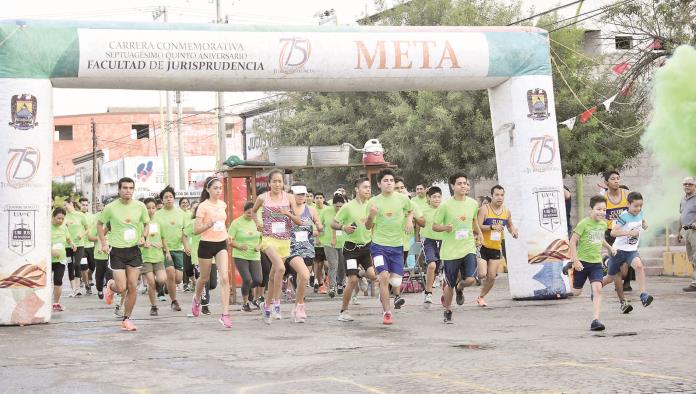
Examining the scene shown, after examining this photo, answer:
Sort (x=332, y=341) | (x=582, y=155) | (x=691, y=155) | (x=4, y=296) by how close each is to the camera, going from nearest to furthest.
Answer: (x=332, y=341) → (x=4, y=296) → (x=691, y=155) → (x=582, y=155)

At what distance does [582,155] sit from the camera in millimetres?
28016

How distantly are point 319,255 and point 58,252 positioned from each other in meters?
4.62

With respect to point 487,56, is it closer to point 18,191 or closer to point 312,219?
point 312,219

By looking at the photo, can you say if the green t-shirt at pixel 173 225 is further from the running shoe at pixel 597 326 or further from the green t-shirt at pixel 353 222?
the running shoe at pixel 597 326

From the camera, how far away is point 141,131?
3135 inches

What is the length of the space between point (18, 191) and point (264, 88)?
3706 mm

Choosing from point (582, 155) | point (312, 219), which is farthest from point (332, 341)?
point (582, 155)

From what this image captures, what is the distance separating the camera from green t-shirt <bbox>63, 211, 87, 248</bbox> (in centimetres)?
2200

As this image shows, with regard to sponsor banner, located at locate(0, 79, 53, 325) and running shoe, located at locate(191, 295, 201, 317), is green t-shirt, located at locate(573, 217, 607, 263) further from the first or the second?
sponsor banner, located at locate(0, 79, 53, 325)

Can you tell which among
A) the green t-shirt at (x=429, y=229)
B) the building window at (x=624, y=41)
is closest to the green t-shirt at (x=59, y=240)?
the green t-shirt at (x=429, y=229)

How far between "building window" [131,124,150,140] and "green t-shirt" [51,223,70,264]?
194 feet

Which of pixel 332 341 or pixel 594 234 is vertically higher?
pixel 594 234

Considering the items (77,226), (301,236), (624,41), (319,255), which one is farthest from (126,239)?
(624,41)

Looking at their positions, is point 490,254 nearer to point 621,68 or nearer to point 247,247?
point 247,247
